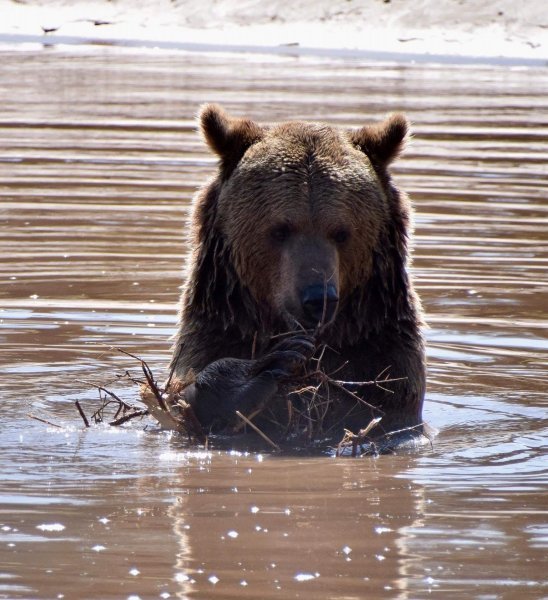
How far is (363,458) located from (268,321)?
2.78 feet

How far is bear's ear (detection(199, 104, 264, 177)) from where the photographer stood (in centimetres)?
702

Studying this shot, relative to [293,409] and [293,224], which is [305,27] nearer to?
[293,224]

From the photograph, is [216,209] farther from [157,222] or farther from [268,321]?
[157,222]

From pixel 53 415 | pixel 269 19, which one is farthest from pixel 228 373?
pixel 269 19

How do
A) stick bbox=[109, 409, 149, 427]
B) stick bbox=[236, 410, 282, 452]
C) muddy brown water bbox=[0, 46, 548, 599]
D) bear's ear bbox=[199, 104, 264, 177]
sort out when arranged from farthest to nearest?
bear's ear bbox=[199, 104, 264, 177]
stick bbox=[109, 409, 149, 427]
stick bbox=[236, 410, 282, 452]
muddy brown water bbox=[0, 46, 548, 599]

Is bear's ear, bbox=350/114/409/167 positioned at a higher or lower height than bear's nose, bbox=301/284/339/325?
higher

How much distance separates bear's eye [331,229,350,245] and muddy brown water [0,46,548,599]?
3.13ft

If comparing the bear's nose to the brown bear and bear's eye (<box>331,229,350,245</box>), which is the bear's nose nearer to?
the brown bear

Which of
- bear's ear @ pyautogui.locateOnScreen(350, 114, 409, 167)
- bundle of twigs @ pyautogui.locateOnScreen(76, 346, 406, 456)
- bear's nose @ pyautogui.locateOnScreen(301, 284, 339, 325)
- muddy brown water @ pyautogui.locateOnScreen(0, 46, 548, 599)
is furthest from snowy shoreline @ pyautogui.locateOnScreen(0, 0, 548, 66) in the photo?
bear's nose @ pyautogui.locateOnScreen(301, 284, 339, 325)

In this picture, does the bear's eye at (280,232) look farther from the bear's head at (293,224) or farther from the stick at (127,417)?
the stick at (127,417)

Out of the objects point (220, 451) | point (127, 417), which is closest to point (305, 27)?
Answer: point (127, 417)

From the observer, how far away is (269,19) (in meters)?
33.3

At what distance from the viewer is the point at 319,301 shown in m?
6.32

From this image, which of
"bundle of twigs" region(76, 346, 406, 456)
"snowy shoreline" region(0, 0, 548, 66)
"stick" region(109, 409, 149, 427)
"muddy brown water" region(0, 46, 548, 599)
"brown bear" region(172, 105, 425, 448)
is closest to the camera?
"muddy brown water" region(0, 46, 548, 599)
